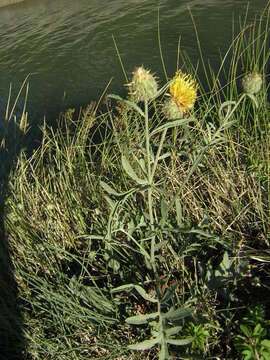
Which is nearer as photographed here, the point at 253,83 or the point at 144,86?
the point at 144,86

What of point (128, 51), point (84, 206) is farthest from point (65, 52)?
point (84, 206)

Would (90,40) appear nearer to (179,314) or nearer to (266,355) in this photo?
(179,314)

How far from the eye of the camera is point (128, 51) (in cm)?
674

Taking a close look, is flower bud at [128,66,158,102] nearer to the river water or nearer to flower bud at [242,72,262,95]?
flower bud at [242,72,262,95]

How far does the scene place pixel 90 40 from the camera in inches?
296

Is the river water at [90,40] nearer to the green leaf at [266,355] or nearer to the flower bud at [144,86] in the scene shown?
the flower bud at [144,86]

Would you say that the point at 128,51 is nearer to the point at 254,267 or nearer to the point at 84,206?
the point at 84,206

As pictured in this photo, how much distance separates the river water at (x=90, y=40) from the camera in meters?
5.92

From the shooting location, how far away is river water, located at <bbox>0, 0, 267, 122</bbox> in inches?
233

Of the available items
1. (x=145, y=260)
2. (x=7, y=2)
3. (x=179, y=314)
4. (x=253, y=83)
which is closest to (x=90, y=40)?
(x=7, y=2)

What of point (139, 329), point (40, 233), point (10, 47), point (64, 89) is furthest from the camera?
point (10, 47)

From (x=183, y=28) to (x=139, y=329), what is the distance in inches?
265

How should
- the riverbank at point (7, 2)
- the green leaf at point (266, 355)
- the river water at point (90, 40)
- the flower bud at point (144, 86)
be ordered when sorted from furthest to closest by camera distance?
1. the riverbank at point (7, 2)
2. the river water at point (90, 40)
3. the flower bud at point (144, 86)
4. the green leaf at point (266, 355)

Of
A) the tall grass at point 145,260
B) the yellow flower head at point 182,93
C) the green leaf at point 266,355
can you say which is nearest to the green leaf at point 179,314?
the tall grass at point 145,260
